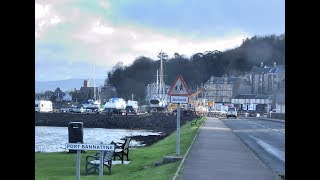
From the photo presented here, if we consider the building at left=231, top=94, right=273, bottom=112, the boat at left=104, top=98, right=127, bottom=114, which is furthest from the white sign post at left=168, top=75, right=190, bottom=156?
the building at left=231, top=94, right=273, bottom=112

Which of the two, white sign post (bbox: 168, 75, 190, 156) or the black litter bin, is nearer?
white sign post (bbox: 168, 75, 190, 156)

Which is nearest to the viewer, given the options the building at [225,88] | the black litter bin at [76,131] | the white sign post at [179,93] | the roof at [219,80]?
the white sign post at [179,93]

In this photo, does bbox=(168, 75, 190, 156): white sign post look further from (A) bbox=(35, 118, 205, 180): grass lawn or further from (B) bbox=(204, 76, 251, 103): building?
(B) bbox=(204, 76, 251, 103): building

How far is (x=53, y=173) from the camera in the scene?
1625 cm

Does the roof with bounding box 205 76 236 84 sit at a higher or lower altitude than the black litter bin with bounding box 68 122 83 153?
higher

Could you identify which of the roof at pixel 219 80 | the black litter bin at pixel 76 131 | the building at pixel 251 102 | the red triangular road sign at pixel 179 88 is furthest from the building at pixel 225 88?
the red triangular road sign at pixel 179 88

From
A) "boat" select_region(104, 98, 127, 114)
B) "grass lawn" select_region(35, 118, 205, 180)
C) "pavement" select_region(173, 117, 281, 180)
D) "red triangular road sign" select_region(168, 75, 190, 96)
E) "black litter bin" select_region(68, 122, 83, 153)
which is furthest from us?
"boat" select_region(104, 98, 127, 114)

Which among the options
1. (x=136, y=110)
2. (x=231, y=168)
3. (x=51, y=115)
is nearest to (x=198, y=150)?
(x=231, y=168)

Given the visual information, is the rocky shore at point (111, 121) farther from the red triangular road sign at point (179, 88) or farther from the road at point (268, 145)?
the red triangular road sign at point (179, 88)

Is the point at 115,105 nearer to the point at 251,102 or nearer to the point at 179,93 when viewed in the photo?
the point at 251,102
